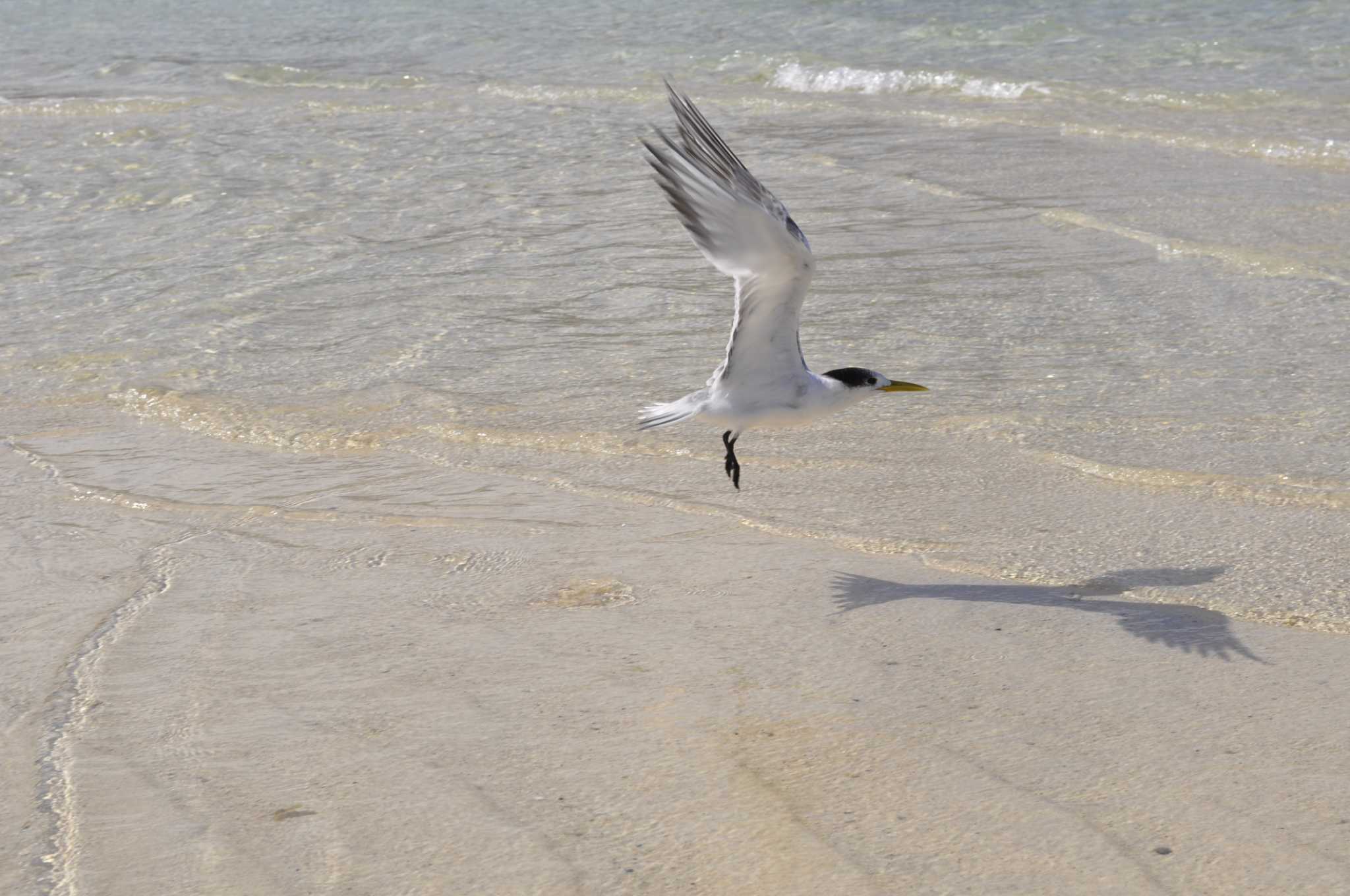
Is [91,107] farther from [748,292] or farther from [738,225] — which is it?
[738,225]

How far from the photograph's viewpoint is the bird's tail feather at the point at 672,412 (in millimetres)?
4438

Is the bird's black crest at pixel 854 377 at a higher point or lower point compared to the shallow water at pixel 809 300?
higher

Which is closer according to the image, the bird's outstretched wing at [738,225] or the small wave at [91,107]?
the bird's outstretched wing at [738,225]

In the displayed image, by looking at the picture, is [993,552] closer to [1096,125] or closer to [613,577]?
[613,577]

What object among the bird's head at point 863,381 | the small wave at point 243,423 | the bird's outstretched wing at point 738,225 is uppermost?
the bird's outstretched wing at point 738,225

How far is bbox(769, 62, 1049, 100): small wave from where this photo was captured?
39.7 feet

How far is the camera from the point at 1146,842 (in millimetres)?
2670

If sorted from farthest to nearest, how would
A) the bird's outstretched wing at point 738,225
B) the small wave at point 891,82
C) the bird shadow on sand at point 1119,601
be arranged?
1. the small wave at point 891,82
2. the bird's outstretched wing at point 738,225
3. the bird shadow on sand at point 1119,601

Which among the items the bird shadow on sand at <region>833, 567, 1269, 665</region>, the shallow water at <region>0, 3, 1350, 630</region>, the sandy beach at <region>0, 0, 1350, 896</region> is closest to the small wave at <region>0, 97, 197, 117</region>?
the shallow water at <region>0, 3, 1350, 630</region>

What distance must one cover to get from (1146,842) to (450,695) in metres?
1.51

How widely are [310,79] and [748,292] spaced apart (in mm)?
11987

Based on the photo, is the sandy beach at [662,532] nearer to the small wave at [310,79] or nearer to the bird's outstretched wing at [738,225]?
the bird's outstretched wing at [738,225]

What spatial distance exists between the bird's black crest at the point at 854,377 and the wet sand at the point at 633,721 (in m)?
0.55

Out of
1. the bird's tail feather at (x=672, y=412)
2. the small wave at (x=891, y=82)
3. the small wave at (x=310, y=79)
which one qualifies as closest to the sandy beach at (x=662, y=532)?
the bird's tail feather at (x=672, y=412)
